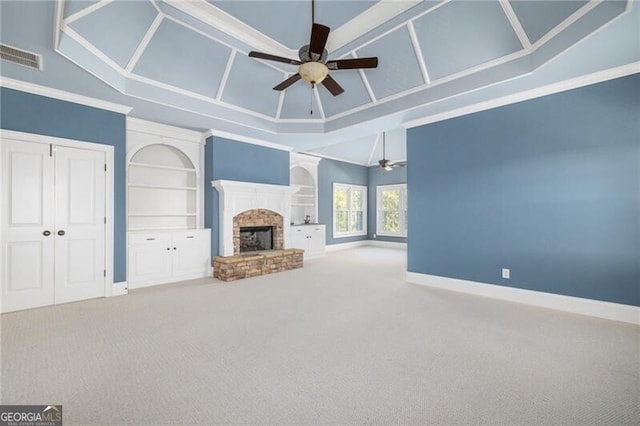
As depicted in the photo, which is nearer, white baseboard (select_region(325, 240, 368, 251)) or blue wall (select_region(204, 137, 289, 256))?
blue wall (select_region(204, 137, 289, 256))

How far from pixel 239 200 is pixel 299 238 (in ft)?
7.86

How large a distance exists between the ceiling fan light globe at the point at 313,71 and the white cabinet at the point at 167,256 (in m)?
3.84

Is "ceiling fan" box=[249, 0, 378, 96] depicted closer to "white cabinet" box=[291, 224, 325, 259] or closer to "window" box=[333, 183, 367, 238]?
"white cabinet" box=[291, 224, 325, 259]

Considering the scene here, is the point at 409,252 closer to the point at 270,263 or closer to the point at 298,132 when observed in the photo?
the point at 270,263

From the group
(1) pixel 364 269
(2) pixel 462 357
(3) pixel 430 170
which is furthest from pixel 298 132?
(2) pixel 462 357

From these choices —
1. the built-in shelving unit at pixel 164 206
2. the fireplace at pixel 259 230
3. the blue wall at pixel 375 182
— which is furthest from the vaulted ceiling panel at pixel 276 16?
the blue wall at pixel 375 182

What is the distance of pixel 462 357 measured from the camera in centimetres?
248

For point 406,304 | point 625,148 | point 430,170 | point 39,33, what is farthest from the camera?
point 430,170

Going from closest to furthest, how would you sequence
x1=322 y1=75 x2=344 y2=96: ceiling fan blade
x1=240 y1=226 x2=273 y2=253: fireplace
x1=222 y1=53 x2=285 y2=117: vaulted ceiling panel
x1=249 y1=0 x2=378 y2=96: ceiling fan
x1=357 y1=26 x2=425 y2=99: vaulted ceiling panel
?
x1=249 y1=0 x2=378 y2=96: ceiling fan, x1=322 y1=75 x2=344 y2=96: ceiling fan blade, x1=357 y1=26 x2=425 y2=99: vaulted ceiling panel, x1=222 y1=53 x2=285 y2=117: vaulted ceiling panel, x1=240 y1=226 x2=273 y2=253: fireplace

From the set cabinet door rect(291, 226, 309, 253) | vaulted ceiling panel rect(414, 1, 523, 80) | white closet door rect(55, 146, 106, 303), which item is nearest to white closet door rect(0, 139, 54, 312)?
white closet door rect(55, 146, 106, 303)

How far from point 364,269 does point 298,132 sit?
3320 millimetres

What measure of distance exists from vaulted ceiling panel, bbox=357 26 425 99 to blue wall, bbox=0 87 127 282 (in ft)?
13.0

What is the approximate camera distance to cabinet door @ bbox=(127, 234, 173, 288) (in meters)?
4.74

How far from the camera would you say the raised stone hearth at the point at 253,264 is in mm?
5309
